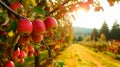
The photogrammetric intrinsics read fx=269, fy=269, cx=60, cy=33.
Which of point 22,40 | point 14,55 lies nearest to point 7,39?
point 14,55

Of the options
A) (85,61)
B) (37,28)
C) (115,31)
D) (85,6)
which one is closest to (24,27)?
(37,28)

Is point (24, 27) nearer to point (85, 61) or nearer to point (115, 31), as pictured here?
point (85, 61)

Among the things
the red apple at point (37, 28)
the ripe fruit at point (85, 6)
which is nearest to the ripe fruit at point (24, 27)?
the red apple at point (37, 28)

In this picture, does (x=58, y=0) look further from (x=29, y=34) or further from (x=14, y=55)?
(x=29, y=34)

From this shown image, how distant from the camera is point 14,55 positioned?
193 centimetres

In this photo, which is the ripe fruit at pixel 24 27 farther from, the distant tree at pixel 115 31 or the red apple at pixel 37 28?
the distant tree at pixel 115 31

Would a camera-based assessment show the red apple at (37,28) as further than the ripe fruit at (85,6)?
No

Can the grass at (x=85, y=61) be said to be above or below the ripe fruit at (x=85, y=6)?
below

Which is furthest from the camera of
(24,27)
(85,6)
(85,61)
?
(85,61)

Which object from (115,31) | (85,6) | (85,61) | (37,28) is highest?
(85,6)

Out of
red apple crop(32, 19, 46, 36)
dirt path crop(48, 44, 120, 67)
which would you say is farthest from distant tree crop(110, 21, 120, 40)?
red apple crop(32, 19, 46, 36)

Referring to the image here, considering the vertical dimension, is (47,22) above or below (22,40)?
above

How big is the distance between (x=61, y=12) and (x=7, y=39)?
3.86m

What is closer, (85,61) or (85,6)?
(85,6)
